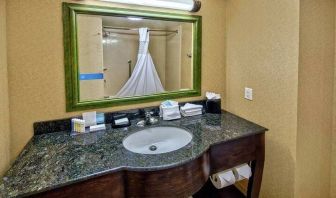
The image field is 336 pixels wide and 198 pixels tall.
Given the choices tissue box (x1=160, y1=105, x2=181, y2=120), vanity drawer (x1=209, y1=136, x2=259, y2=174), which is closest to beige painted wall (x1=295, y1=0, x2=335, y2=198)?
vanity drawer (x1=209, y1=136, x2=259, y2=174)

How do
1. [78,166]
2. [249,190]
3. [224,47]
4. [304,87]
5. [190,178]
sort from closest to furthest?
[78,166]
[190,178]
[304,87]
[249,190]
[224,47]

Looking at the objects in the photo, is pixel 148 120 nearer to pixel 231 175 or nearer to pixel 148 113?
pixel 148 113

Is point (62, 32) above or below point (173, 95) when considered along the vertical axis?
above

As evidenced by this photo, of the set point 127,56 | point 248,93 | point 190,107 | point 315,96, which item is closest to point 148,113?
point 190,107

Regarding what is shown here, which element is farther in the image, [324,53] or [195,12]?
[195,12]

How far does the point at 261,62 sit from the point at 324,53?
0.40m

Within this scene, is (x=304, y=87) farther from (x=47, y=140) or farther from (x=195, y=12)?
(x=47, y=140)

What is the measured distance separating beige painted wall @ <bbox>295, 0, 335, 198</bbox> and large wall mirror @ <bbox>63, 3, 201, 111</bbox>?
0.76m

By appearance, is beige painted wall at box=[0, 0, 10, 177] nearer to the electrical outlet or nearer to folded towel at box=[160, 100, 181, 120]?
folded towel at box=[160, 100, 181, 120]

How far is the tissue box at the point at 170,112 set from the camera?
5.03ft

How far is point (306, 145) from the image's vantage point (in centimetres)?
137

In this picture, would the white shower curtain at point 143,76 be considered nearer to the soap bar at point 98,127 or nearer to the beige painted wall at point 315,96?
the soap bar at point 98,127

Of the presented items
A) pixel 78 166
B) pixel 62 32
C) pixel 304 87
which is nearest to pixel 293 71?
pixel 304 87

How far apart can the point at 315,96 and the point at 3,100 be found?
1934mm
